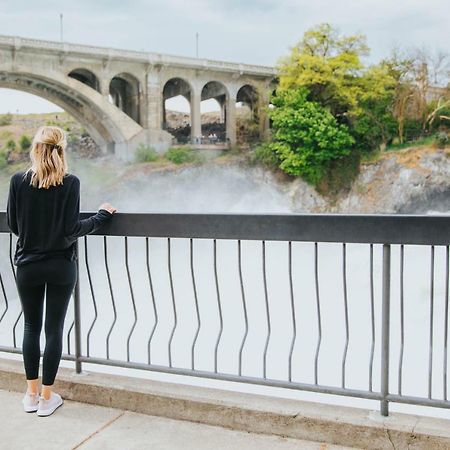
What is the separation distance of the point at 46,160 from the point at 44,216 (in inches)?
9.7

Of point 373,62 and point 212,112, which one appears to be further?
point 212,112

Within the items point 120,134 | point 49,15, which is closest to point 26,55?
point 120,134

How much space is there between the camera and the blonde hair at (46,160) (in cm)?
234

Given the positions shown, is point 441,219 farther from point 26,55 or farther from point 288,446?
point 26,55

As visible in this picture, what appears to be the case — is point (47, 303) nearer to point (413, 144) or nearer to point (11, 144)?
point (413, 144)

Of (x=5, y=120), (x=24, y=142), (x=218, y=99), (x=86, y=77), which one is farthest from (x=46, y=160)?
(x=218, y=99)

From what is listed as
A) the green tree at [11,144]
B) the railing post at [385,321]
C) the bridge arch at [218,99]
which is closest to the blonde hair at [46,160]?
the railing post at [385,321]

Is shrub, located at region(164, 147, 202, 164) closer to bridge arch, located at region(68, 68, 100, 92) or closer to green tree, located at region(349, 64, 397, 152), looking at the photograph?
bridge arch, located at region(68, 68, 100, 92)

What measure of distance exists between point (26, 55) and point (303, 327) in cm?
1914

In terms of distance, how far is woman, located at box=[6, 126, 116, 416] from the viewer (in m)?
2.36

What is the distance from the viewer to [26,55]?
2694 cm

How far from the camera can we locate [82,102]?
95.9 ft

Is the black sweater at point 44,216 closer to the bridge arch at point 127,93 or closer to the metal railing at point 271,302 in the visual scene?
the metal railing at point 271,302

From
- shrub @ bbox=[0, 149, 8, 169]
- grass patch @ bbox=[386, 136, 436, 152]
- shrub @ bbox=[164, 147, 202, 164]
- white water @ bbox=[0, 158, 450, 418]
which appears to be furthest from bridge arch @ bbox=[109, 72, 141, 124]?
grass patch @ bbox=[386, 136, 436, 152]
